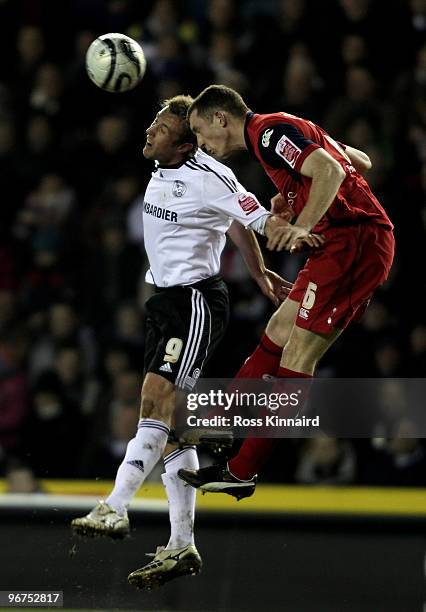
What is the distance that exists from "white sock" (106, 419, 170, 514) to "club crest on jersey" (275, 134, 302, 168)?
1.69 meters

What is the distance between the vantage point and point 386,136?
11.1 m

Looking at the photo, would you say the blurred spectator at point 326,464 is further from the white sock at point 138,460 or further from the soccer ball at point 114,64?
the soccer ball at point 114,64

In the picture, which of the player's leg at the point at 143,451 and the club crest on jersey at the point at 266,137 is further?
the player's leg at the point at 143,451

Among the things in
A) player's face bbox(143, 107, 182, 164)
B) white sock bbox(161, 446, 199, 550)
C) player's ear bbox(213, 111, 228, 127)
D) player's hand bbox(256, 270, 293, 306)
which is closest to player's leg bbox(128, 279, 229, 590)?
white sock bbox(161, 446, 199, 550)

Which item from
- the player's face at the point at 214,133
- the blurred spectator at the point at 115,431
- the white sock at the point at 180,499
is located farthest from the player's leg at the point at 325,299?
the blurred spectator at the point at 115,431

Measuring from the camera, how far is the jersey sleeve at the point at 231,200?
24.3 feet

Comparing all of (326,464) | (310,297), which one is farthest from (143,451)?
(326,464)

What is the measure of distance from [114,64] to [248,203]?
50.6 inches

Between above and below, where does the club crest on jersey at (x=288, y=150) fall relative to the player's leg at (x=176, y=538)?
above

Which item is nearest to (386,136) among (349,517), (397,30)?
(397,30)

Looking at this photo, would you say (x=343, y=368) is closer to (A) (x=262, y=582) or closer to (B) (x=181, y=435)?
(A) (x=262, y=582)

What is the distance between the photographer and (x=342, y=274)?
24.5ft

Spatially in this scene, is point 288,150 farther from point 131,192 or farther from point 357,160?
point 131,192

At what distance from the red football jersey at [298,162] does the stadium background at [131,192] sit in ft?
9.40
